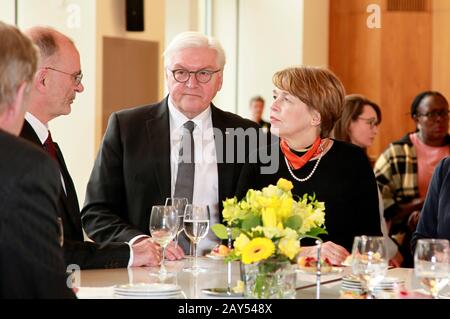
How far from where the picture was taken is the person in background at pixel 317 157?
12.5 ft

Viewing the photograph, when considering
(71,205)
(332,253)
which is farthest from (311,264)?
(71,205)

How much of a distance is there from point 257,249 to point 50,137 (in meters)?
1.15

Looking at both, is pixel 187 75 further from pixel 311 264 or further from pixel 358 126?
pixel 358 126

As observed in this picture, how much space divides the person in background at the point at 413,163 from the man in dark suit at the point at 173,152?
2648 millimetres

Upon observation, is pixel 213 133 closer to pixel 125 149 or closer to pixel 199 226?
pixel 125 149

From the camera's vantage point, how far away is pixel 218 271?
324cm

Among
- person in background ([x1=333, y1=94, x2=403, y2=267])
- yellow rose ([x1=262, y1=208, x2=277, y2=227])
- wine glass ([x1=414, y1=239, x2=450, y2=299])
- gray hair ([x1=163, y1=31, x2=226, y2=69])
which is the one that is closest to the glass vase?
yellow rose ([x1=262, y1=208, x2=277, y2=227])

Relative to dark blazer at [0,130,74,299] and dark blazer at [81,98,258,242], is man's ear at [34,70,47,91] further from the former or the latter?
dark blazer at [0,130,74,299]

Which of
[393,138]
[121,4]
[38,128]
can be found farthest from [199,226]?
[393,138]

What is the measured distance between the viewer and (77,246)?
3.18 m

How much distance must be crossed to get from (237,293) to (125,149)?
149 cm

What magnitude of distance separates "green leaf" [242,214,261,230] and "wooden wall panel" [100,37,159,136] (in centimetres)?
598

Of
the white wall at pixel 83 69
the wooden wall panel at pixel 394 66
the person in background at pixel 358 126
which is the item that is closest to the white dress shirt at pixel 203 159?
the person in background at pixel 358 126

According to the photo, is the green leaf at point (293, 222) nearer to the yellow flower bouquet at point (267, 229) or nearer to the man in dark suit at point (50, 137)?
the yellow flower bouquet at point (267, 229)
